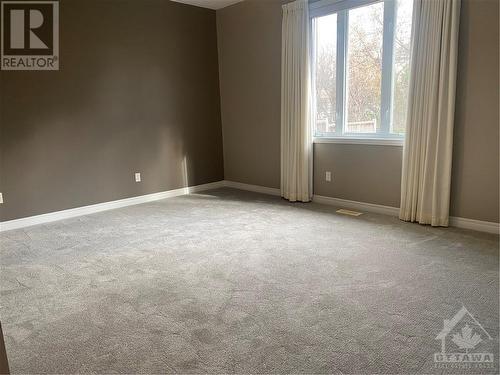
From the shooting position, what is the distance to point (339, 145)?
15.7 ft

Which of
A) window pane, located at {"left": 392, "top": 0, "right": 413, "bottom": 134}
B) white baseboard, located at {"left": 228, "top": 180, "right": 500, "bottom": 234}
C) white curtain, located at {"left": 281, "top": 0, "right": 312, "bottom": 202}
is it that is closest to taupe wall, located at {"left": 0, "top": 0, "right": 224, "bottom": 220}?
white baseboard, located at {"left": 228, "top": 180, "right": 500, "bottom": 234}

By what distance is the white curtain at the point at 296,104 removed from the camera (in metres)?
4.82

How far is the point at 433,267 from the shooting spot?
2920mm

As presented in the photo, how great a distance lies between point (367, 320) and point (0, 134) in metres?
4.05

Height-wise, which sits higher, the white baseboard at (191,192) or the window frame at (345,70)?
the window frame at (345,70)

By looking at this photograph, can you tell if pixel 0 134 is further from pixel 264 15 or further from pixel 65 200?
pixel 264 15

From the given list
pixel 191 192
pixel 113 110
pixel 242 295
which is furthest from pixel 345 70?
pixel 242 295

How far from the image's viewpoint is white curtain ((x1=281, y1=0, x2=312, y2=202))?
4.82 m

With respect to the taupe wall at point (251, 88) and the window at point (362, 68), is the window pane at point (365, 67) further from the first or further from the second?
the taupe wall at point (251, 88)

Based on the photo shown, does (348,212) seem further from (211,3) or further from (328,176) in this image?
(211,3)

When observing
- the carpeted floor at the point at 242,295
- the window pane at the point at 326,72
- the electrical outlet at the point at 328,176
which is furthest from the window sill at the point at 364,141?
the carpeted floor at the point at 242,295

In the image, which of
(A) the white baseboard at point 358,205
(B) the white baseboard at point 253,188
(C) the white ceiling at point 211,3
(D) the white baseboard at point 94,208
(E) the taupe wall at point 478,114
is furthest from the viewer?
(B) the white baseboard at point 253,188

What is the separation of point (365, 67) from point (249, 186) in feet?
8.11

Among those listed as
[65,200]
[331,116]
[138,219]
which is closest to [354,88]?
[331,116]
